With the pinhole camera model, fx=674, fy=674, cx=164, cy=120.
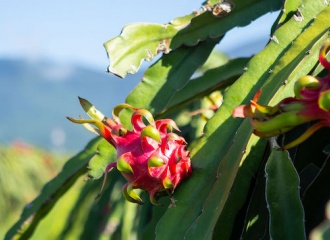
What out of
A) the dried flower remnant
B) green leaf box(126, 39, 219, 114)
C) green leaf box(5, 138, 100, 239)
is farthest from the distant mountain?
the dried flower remnant

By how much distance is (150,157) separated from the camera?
2.52 feet

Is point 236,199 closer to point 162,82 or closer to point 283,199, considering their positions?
point 283,199

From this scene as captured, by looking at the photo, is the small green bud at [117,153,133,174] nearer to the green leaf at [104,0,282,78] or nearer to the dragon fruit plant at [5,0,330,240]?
the dragon fruit plant at [5,0,330,240]

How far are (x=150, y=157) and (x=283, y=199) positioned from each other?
16cm

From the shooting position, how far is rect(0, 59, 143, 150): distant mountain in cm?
7557

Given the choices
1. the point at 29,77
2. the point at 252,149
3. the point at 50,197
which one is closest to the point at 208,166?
the point at 252,149

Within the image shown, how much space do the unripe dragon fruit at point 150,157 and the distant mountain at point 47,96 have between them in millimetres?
68848

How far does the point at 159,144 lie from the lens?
0.78 m

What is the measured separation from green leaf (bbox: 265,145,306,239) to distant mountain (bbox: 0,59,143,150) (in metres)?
68.9

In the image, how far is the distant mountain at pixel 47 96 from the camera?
75.6m

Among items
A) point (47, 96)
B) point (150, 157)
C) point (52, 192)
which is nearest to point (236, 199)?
point (150, 157)

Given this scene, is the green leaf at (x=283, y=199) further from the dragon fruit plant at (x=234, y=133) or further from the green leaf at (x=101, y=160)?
the green leaf at (x=101, y=160)

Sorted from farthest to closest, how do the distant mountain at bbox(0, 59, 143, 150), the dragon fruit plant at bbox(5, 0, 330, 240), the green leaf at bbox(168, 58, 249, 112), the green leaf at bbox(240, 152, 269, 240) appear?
1. the distant mountain at bbox(0, 59, 143, 150)
2. the green leaf at bbox(168, 58, 249, 112)
3. the green leaf at bbox(240, 152, 269, 240)
4. the dragon fruit plant at bbox(5, 0, 330, 240)

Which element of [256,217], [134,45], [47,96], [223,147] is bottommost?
[47,96]
